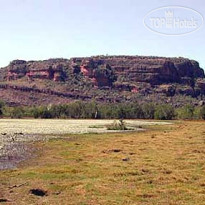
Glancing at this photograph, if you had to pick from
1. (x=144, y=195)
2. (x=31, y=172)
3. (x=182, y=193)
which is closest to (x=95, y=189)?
(x=144, y=195)

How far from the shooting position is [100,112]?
480ft

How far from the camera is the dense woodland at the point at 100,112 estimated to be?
13750cm

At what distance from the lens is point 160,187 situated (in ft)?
56.2

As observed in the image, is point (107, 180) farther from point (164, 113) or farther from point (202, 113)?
point (164, 113)

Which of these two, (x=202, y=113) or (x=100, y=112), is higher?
(x=202, y=113)

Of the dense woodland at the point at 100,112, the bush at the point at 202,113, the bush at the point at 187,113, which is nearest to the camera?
the bush at the point at 202,113

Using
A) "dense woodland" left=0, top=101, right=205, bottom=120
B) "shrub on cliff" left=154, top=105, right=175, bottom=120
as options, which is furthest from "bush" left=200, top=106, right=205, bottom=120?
"shrub on cliff" left=154, top=105, right=175, bottom=120

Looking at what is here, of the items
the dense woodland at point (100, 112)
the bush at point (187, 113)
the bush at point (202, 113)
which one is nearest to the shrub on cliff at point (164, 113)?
the dense woodland at point (100, 112)

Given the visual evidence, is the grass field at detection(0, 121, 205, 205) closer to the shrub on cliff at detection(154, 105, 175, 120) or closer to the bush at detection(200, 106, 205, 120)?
the bush at detection(200, 106, 205, 120)

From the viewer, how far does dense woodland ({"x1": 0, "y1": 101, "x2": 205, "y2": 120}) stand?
138 metres

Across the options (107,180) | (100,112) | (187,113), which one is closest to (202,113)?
(187,113)

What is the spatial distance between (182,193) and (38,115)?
405ft

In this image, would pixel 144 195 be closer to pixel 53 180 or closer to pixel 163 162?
pixel 53 180

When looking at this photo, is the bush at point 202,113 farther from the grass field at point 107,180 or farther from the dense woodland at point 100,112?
the grass field at point 107,180
